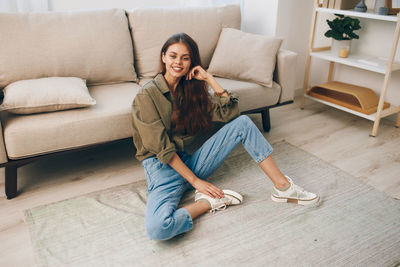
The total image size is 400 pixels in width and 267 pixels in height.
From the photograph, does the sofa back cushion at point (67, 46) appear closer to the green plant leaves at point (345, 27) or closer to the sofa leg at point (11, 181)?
the sofa leg at point (11, 181)

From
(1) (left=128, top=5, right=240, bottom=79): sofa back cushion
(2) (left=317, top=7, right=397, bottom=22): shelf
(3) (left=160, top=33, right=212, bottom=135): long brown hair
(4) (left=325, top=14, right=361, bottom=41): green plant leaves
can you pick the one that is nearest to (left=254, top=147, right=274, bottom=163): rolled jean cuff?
(3) (left=160, top=33, right=212, bottom=135): long brown hair

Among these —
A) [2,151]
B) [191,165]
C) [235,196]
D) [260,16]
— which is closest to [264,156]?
[235,196]

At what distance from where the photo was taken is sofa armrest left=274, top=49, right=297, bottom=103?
232 cm

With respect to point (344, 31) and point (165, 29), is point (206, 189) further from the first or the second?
point (344, 31)

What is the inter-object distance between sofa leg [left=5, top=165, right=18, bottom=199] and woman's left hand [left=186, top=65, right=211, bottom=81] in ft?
3.15

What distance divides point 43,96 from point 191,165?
80 cm

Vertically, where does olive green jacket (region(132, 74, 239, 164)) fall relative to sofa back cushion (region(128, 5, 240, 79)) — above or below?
below

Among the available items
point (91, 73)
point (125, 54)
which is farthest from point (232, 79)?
point (91, 73)

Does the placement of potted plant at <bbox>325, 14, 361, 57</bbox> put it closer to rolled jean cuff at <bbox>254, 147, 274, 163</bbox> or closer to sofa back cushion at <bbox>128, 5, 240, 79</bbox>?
sofa back cushion at <bbox>128, 5, 240, 79</bbox>

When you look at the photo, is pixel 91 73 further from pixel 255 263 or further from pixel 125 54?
pixel 255 263

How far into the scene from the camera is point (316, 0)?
104 inches

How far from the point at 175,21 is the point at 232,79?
547 mm

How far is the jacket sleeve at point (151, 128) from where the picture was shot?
1.53 meters

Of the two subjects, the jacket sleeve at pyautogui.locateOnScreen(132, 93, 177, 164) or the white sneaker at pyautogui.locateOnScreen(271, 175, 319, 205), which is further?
the white sneaker at pyautogui.locateOnScreen(271, 175, 319, 205)
